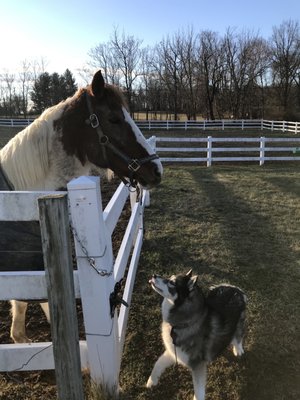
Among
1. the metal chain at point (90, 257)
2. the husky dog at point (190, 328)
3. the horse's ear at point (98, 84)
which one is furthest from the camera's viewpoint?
the husky dog at point (190, 328)

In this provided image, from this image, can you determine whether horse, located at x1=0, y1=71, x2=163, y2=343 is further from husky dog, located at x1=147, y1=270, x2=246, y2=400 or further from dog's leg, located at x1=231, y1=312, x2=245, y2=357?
dog's leg, located at x1=231, y1=312, x2=245, y2=357

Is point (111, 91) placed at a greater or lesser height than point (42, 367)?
greater

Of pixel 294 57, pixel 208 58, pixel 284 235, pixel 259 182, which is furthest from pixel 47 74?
pixel 284 235

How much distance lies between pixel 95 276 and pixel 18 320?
52.1 inches

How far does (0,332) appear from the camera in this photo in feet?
12.2

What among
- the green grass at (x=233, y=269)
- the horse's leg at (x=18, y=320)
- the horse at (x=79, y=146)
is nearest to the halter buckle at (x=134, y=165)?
the horse at (x=79, y=146)

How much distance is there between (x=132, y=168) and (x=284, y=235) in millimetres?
4218

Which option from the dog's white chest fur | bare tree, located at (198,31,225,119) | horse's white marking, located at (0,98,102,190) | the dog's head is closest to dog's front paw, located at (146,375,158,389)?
the dog's white chest fur

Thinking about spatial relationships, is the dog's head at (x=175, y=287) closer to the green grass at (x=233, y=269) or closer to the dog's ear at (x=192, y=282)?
the dog's ear at (x=192, y=282)

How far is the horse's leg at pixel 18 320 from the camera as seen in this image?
3178mm

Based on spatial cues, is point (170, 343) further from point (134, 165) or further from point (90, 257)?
point (134, 165)

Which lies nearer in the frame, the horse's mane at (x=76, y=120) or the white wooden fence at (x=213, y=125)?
the horse's mane at (x=76, y=120)

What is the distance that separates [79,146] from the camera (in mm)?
2949

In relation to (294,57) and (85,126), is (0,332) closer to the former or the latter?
(85,126)
